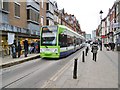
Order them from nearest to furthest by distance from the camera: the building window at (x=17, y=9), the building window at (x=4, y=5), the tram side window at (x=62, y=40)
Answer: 1. the tram side window at (x=62, y=40)
2. the building window at (x=4, y=5)
3. the building window at (x=17, y=9)

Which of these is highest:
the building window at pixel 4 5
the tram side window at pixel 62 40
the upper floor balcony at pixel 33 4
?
the upper floor balcony at pixel 33 4

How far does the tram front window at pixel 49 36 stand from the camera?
20.1m

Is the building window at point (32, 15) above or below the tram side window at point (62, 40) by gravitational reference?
above

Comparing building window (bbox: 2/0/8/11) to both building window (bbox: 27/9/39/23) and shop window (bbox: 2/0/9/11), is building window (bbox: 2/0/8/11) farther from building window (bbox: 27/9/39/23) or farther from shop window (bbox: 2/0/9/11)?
building window (bbox: 27/9/39/23)

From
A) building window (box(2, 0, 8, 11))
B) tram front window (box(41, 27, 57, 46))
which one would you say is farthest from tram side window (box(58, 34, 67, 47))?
building window (box(2, 0, 8, 11))

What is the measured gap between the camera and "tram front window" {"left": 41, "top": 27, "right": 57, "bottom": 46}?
2013 cm

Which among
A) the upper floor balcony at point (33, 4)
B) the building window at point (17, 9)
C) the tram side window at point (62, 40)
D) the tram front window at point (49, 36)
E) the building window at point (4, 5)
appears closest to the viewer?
the tram front window at point (49, 36)

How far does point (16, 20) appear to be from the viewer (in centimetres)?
2528

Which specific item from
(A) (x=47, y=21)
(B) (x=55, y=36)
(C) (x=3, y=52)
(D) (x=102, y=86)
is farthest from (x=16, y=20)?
(D) (x=102, y=86)

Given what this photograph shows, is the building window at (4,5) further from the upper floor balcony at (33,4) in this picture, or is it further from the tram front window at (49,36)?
the upper floor balcony at (33,4)

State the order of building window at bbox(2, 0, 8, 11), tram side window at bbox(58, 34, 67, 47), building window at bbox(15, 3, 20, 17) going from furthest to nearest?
building window at bbox(15, 3, 20, 17)
building window at bbox(2, 0, 8, 11)
tram side window at bbox(58, 34, 67, 47)

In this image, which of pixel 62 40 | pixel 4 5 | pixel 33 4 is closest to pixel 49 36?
pixel 62 40

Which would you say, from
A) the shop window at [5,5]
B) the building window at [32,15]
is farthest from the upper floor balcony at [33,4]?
the shop window at [5,5]

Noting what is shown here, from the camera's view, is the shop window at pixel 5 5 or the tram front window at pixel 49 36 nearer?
the tram front window at pixel 49 36
